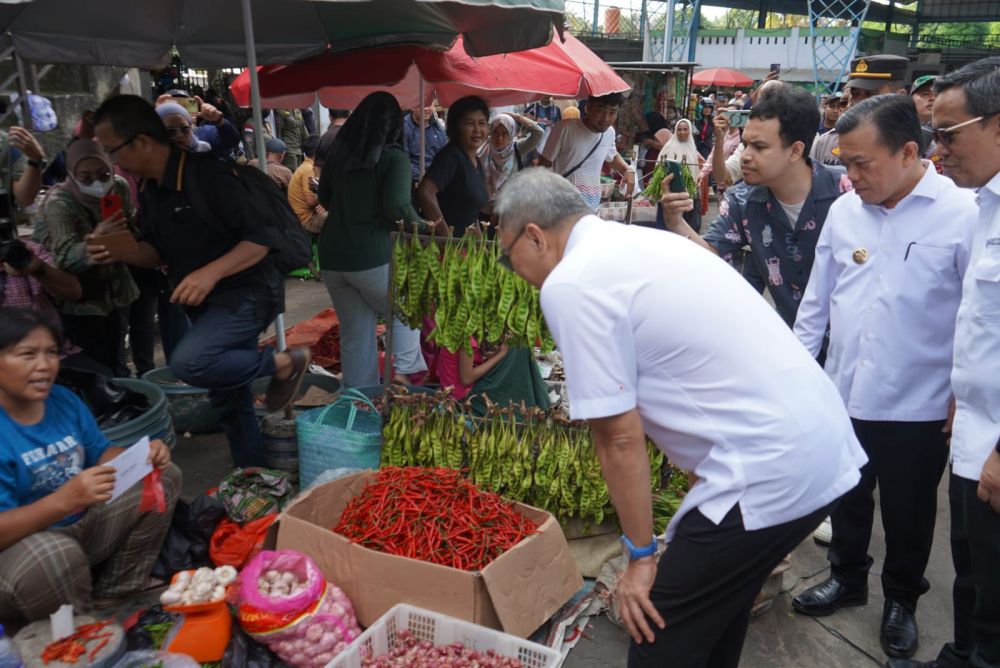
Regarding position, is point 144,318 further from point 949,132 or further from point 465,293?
point 949,132

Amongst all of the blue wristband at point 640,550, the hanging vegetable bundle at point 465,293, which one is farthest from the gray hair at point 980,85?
the hanging vegetable bundle at point 465,293

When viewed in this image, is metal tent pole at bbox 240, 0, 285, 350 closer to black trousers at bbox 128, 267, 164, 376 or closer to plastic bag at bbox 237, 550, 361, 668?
black trousers at bbox 128, 267, 164, 376

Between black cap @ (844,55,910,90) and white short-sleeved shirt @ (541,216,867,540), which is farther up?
black cap @ (844,55,910,90)

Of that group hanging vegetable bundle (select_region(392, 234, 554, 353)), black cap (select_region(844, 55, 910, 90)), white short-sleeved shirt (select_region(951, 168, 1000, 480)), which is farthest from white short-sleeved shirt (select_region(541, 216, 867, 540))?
black cap (select_region(844, 55, 910, 90))

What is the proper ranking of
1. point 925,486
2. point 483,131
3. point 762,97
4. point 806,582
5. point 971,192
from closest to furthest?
point 971,192 → point 925,486 → point 762,97 → point 806,582 → point 483,131

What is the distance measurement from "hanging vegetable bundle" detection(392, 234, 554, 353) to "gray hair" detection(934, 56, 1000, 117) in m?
1.78

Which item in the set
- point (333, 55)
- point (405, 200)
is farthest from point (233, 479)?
point (333, 55)

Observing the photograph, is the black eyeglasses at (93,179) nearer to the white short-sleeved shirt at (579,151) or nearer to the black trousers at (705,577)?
the white short-sleeved shirt at (579,151)

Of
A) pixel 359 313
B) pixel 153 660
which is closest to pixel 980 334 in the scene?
pixel 153 660

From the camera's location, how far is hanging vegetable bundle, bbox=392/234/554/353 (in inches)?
134

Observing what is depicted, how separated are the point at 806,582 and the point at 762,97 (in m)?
2.21

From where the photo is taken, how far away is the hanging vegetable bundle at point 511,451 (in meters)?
3.40

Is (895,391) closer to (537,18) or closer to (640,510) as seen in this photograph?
(640,510)

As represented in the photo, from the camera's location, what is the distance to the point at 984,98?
2094 millimetres
